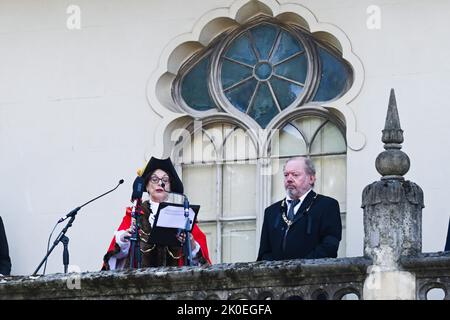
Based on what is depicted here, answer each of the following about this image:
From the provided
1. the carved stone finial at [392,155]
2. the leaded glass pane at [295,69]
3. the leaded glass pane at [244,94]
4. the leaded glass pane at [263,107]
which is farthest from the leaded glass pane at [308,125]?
the carved stone finial at [392,155]

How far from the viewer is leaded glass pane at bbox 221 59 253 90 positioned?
72.7 feet

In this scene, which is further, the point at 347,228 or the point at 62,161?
the point at 62,161

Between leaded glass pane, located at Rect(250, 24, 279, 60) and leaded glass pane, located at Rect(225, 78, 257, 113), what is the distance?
0.28 m

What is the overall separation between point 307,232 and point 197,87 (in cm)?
354

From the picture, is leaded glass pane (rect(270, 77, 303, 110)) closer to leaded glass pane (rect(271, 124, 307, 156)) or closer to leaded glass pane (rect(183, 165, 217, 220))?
leaded glass pane (rect(271, 124, 307, 156))

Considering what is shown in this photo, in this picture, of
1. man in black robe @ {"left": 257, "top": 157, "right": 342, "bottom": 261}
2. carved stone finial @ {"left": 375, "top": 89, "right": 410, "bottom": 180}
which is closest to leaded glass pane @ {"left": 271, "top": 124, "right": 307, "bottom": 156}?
man in black robe @ {"left": 257, "top": 157, "right": 342, "bottom": 261}

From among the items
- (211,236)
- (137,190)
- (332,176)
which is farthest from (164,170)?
(332,176)

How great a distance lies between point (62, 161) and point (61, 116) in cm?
45

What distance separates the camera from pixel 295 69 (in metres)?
22.0

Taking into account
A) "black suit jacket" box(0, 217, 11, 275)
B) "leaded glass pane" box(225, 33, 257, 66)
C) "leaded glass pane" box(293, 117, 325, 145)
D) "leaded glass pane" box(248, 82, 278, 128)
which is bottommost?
"black suit jacket" box(0, 217, 11, 275)

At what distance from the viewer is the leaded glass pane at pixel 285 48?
2203 cm

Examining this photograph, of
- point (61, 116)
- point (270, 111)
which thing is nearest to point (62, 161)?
point (61, 116)

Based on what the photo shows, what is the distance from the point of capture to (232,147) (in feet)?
72.6

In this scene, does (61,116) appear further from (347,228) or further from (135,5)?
(347,228)
